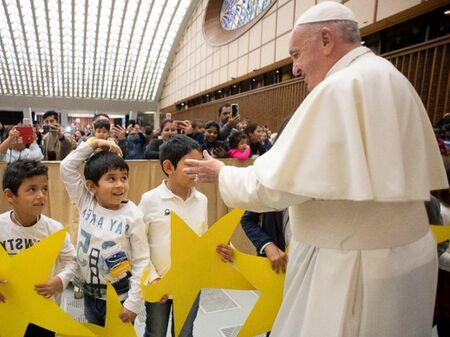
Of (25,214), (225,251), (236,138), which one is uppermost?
(236,138)

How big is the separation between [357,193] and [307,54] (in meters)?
0.61

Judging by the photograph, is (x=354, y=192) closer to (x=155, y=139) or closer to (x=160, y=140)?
(x=160, y=140)

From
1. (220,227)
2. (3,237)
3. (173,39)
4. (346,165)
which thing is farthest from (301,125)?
(173,39)

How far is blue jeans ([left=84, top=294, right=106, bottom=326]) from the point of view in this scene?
1542 mm

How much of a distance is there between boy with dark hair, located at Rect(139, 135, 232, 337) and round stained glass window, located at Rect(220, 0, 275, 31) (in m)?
10.5

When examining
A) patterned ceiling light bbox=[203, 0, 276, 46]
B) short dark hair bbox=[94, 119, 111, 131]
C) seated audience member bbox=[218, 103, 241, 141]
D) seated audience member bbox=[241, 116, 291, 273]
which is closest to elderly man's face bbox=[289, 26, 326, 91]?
seated audience member bbox=[241, 116, 291, 273]

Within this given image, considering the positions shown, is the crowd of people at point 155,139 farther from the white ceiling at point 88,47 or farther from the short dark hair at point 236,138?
the white ceiling at point 88,47

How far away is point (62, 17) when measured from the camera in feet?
74.4

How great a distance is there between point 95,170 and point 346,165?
1.17 meters

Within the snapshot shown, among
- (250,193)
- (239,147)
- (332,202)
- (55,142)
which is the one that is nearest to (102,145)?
(250,193)

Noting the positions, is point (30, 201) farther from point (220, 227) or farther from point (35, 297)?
point (220, 227)

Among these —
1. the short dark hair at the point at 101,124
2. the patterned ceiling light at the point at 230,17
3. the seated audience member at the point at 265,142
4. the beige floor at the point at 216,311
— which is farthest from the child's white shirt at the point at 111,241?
the patterned ceiling light at the point at 230,17

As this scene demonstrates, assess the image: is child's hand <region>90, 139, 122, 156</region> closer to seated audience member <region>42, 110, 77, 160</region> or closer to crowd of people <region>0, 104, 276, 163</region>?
crowd of people <region>0, 104, 276, 163</region>

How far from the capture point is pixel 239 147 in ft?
12.5
